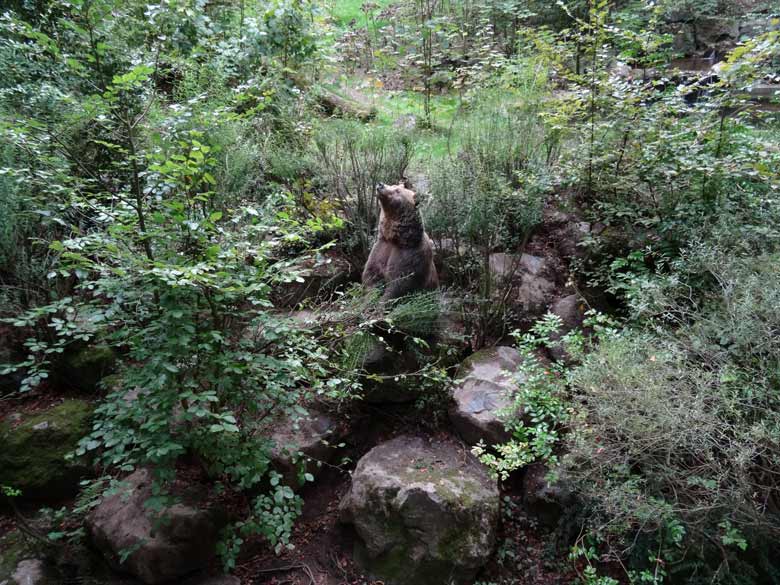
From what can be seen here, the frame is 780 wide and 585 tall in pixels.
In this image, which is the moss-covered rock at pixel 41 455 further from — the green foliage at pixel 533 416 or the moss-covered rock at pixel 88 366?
the green foliage at pixel 533 416

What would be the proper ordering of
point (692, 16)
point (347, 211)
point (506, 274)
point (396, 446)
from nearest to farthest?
point (396, 446)
point (506, 274)
point (347, 211)
point (692, 16)

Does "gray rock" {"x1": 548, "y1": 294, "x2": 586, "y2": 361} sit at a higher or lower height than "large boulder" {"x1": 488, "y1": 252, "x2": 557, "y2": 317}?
lower

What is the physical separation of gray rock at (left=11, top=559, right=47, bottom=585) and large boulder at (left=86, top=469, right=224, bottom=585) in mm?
283

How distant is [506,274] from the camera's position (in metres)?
4.05

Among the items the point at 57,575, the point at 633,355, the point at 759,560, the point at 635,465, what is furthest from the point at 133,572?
the point at 759,560

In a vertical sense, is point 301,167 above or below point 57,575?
above

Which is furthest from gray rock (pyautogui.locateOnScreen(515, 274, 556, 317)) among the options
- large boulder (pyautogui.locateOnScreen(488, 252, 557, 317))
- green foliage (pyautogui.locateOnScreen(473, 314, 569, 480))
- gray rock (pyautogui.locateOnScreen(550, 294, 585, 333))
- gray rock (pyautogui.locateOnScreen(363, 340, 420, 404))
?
gray rock (pyautogui.locateOnScreen(363, 340, 420, 404))

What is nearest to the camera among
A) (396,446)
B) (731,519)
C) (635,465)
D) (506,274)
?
(731,519)

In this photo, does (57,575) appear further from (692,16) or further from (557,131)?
(692,16)

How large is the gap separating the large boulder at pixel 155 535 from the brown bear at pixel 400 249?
Result: 1.77m

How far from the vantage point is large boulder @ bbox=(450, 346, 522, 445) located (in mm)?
3264

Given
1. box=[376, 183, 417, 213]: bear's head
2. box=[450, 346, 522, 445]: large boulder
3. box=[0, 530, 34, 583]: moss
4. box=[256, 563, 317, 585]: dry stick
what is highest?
box=[376, 183, 417, 213]: bear's head

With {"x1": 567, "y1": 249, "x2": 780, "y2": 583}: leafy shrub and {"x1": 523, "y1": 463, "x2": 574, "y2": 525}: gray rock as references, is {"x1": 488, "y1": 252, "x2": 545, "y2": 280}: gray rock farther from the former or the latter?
{"x1": 523, "y1": 463, "x2": 574, "y2": 525}: gray rock

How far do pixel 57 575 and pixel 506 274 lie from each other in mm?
3565
